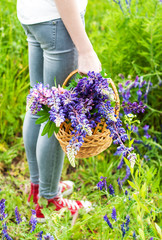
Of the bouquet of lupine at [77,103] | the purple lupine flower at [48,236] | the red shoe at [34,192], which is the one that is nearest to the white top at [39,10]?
the bouquet of lupine at [77,103]

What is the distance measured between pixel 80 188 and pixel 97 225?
23.6 inches

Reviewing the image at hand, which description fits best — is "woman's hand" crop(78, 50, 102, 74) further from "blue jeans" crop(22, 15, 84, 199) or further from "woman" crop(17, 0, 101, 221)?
"blue jeans" crop(22, 15, 84, 199)

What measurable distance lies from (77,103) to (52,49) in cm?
33

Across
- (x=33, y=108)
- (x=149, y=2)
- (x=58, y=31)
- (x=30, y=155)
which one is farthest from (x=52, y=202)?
(x=149, y=2)

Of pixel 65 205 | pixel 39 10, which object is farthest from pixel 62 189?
pixel 39 10

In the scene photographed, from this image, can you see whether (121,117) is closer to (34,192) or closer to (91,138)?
(34,192)

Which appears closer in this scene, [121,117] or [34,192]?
[34,192]

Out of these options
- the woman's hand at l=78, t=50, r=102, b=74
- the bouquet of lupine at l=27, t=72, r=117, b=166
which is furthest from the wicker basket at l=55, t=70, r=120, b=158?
the woman's hand at l=78, t=50, r=102, b=74

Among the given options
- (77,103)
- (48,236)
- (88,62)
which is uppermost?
(88,62)

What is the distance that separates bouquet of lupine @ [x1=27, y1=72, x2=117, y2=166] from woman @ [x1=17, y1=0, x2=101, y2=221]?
148mm

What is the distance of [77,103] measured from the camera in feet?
3.57

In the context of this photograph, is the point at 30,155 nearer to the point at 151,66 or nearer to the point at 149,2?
the point at 151,66

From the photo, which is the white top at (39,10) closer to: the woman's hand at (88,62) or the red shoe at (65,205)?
the woman's hand at (88,62)

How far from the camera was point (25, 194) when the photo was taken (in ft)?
6.20
